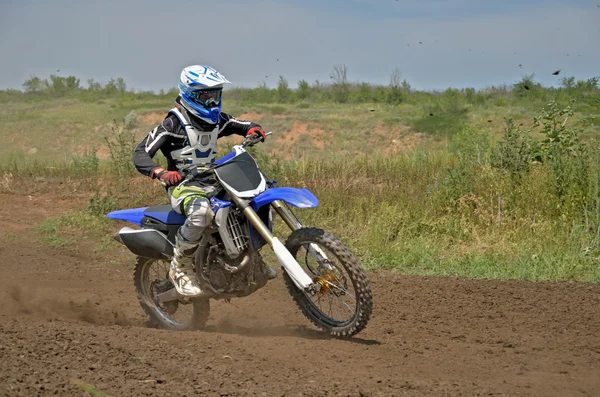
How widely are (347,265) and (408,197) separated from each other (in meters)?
6.74

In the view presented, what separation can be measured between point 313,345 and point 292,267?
0.65m

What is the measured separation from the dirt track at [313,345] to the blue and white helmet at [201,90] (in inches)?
78.7

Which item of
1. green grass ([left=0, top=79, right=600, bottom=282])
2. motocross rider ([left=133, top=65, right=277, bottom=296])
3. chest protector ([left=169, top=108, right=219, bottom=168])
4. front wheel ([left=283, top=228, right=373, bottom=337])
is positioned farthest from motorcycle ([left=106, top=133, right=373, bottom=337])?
green grass ([left=0, top=79, right=600, bottom=282])

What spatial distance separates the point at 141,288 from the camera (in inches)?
306

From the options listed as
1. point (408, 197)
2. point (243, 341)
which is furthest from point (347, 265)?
point (408, 197)

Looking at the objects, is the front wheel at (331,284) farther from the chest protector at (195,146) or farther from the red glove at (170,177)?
the chest protector at (195,146)

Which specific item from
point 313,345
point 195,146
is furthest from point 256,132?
point 313,345

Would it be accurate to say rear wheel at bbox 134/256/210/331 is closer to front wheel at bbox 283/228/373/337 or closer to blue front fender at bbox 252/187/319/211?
front wheel at bbox 283/228/373/337

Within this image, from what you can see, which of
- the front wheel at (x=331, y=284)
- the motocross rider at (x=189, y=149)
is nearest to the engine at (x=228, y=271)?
the motocross rider at (x=189, y=149)

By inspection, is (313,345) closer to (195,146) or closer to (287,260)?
(287,260)

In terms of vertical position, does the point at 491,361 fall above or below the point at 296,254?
below

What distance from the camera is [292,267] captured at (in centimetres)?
616

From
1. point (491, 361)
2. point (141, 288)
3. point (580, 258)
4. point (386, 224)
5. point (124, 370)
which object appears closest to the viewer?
point (124, 370)

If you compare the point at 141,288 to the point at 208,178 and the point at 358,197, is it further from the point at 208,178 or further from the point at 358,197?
the point at 358,197
